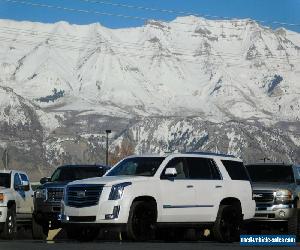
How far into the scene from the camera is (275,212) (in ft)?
83.8

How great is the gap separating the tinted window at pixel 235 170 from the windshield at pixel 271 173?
4.08 m

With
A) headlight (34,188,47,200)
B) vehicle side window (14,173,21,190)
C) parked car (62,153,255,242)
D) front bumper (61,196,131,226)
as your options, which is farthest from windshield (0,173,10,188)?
front bumper (61,196,131,226)

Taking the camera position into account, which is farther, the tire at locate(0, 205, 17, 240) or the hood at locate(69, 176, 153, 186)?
the tire at locate(0, 205, 17, 240)

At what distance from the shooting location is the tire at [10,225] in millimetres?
24891

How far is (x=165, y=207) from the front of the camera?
67.4ft

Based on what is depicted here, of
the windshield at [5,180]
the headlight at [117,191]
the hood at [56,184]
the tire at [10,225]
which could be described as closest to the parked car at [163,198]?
the headlight at [117,191]

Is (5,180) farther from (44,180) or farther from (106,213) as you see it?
(106,213)

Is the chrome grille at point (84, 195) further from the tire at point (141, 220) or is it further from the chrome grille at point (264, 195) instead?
the chrome grille at point (264, 195)

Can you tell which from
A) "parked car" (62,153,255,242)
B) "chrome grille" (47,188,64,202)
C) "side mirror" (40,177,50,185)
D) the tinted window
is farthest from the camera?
"side mirror" (40,177,50,185)

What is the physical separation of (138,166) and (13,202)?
5.82 m

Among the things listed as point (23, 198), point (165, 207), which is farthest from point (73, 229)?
point (23, 198)

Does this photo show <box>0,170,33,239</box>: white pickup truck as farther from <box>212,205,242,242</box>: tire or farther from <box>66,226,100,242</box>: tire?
<box>212,205,242,242</box>: tire

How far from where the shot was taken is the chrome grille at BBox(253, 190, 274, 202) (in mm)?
25750

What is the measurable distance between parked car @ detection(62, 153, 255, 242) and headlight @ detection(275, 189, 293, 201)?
9.65 ft
